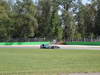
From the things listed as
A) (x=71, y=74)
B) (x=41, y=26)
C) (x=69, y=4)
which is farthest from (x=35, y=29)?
(x=71, y=74)

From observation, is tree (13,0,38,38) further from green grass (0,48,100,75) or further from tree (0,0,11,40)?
green grass (0,48,100,75)

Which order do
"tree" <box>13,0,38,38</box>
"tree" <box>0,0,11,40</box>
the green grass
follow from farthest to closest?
1. "tree" <box>13,0,38,38</box>
2. "tree" <box>0,0,11,40</box>
3. the green grass

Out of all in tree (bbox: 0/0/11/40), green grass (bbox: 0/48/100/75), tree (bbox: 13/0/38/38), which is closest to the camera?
green grass (bbox: 0/48/100/75)

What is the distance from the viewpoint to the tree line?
105 m

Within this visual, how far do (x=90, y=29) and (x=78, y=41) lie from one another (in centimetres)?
2333

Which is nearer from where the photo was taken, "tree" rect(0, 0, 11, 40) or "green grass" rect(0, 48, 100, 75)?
"green grass" rect(0, 48, 100, 75)

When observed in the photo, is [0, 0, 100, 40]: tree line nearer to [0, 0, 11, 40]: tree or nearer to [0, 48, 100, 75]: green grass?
[0, 0, 11, 40]: tree

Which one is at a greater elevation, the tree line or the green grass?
the tree line

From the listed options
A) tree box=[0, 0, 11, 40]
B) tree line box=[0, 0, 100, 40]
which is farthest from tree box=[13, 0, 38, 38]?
tree box=[0, 0, 11, 40]

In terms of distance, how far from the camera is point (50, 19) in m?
112

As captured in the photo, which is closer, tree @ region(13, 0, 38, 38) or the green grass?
the green grass

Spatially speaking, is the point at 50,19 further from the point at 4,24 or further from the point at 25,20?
the point at 4,24

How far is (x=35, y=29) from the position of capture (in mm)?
108750

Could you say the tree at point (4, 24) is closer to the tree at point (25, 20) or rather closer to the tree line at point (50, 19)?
the tree line at point (50, 19)
